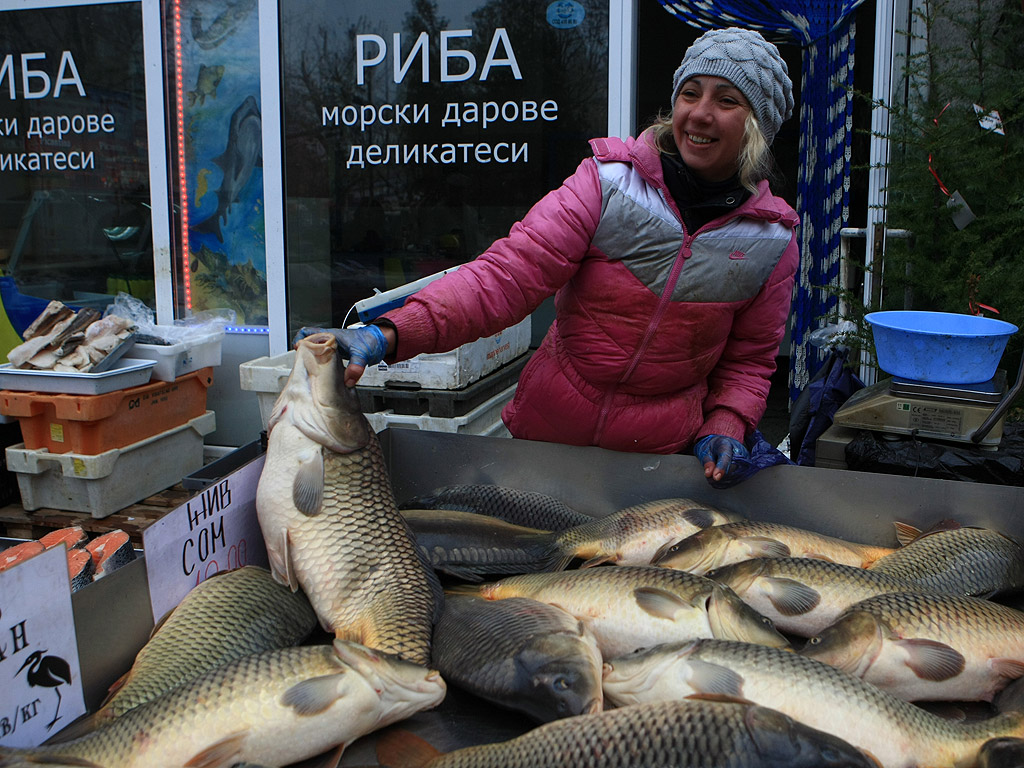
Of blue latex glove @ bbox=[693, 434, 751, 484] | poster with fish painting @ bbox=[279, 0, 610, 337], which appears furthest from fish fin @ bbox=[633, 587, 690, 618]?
poster with fish painting @ bbox=[279, 0, 610, 337]

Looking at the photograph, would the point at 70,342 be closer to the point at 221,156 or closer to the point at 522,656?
the point at 221,156

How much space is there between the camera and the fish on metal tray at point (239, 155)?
17.1ft

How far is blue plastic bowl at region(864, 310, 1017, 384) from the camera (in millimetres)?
2781

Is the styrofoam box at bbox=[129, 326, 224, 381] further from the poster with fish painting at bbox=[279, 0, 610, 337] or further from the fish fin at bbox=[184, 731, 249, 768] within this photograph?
the fish fin at bbox=[184, 731, 249, 768]

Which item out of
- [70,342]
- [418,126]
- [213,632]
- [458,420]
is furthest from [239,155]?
[213,632]

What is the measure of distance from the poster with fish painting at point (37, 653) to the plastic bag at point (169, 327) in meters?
3.60

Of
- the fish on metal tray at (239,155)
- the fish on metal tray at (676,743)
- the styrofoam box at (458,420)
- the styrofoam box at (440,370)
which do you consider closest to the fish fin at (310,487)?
the fish on metal tray at (676,743)

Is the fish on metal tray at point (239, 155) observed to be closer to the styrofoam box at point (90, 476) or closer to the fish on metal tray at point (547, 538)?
the styrofoam box at point (90, 476)

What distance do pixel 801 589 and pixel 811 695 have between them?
381mm

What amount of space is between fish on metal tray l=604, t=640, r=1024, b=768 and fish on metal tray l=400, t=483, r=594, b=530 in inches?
30.3

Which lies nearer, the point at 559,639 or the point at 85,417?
the point at 559,639

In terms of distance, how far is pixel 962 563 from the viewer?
1789mm

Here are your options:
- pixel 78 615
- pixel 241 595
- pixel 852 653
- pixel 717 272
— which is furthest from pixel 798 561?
pixel 78 615

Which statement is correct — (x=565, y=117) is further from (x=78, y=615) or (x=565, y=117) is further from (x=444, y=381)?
(x=78, y=615)
